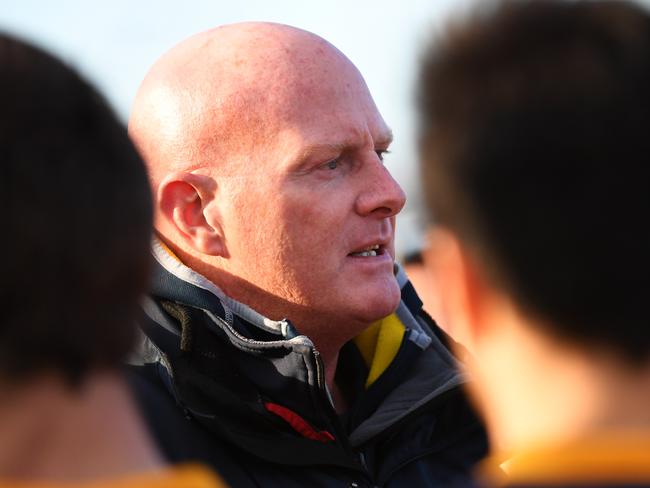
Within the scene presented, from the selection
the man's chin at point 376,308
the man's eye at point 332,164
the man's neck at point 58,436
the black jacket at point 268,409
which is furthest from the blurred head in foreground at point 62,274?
the man's eye at point 332,164

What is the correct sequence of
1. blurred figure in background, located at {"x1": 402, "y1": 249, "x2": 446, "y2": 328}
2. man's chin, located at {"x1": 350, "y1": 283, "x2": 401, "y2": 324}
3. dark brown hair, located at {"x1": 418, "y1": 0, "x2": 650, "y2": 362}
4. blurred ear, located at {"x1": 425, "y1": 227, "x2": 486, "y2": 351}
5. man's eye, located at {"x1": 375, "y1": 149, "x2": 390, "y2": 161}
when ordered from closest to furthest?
dark brown hair, located at {"x1": 418, "y1": 0, "x2": 650, "y2": 362} → blurred ear, located at {"x1": 425, "y1": 227, "x2": 486, "y2": 351} → man's chin, located at {"x1": 350, "y1": 283, "x2": 401, "y2": 324} → man's eye, located at {"x1": 375, "y1": 149, "x2": 390, "y2": 161} → blurred figure in background, located at {"x1": 402, "y1": 249, "x2": 446, "y2": 328}

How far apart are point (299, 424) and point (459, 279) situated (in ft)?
5.67

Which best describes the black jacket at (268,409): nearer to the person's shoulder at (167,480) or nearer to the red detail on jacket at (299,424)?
the red detail on jacket at (299,424)

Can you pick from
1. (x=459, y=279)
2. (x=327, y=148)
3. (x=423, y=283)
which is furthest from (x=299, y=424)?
(x=459, y=279)

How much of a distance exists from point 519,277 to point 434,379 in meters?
2.13

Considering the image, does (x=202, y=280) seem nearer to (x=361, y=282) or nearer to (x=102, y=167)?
(x=361, y=282)

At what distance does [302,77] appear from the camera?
3.63m

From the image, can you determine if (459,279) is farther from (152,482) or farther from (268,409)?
(268,409)

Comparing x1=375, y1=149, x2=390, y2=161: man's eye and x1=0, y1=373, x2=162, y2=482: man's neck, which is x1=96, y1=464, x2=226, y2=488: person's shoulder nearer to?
x1=0, y1=373, x2=162, y2=482: man's neck

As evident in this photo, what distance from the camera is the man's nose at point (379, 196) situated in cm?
357

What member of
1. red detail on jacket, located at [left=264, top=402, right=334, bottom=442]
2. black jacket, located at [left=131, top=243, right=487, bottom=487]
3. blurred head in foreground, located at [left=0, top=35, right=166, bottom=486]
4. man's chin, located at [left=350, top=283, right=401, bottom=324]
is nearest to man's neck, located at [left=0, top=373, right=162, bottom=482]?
blurred head in foreground, located at [left=0, top=35, right=166, bottom=486]

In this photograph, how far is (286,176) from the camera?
11.7ft

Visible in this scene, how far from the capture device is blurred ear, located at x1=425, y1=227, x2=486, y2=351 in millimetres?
1581

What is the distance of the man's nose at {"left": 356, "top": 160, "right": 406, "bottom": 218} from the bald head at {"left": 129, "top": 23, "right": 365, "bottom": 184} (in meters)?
0.29
